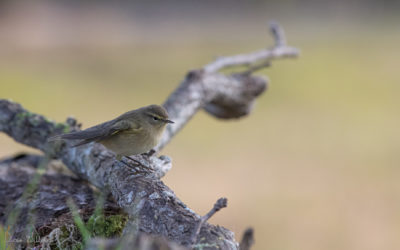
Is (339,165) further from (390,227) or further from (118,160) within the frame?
(118,160)

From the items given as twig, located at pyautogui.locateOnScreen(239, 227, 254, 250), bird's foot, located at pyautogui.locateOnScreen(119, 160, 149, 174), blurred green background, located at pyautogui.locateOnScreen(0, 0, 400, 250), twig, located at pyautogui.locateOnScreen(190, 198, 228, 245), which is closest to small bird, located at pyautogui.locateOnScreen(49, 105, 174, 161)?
bird's foot, located at pyautogui.locateOnScreen(119, 160, 149, 174)

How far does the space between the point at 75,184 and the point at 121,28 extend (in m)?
22.8

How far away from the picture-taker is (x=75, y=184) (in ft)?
11.9

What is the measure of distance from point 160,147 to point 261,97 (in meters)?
15.3

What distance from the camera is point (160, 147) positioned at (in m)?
4.09

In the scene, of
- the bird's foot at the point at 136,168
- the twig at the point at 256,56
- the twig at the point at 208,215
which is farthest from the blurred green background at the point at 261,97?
the twig at the point at 208,215

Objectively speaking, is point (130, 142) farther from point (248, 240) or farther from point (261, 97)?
point (261, 97)

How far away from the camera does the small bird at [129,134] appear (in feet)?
11.1

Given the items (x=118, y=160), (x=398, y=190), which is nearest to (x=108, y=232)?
(x=118, y=160)

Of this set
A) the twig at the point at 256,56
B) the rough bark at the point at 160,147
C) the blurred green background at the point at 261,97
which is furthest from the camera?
the blurred green background at the point at 261,97

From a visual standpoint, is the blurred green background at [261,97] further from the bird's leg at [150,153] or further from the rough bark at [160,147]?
the bird's leg at [150,153]

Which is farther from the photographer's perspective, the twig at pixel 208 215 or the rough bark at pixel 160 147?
the rough bark at pixel 160 147

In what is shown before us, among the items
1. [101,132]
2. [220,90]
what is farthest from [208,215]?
[220,90]

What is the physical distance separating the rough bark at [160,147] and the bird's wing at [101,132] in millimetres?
169
